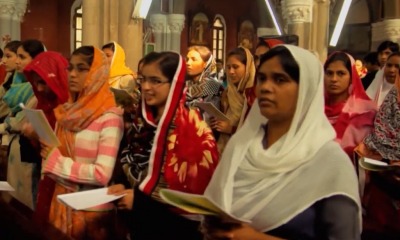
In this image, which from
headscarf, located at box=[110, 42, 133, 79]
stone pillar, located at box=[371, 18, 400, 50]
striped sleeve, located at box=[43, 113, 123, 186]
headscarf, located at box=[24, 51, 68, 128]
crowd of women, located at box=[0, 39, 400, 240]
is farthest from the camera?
stone pillar, located at box=[371, 18, 400, 50]

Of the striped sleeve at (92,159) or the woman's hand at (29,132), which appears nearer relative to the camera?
the striped sleeve at (92,159)

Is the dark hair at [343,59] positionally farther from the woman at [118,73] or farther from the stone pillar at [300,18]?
the stone pillar at [300,18]

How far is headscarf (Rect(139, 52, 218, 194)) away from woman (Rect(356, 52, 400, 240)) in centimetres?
107

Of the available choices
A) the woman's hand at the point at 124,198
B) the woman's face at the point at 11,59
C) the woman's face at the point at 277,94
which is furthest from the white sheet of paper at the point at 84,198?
the woman's face at the point at 11,59

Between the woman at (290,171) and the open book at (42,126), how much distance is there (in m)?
0.97

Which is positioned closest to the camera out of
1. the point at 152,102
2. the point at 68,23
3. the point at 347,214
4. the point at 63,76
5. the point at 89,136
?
the point at 347,214

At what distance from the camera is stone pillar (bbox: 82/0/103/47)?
23.3ft

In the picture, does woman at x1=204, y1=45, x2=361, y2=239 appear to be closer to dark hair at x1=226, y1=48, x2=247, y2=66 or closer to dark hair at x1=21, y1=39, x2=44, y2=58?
dark hair at x1=226, y1=48, x2=247, y2=66

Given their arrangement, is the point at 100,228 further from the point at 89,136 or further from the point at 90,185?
the point at 89,136

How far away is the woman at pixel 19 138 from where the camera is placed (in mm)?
3406

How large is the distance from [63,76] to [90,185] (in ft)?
2.17

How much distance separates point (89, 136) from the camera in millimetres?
2561

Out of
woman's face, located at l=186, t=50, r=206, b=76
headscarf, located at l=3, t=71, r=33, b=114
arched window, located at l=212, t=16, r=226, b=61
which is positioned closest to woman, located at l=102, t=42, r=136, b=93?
woman's face, located at l=186, t=50, r=206, b=76

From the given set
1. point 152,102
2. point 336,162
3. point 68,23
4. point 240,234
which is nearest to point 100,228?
point 152,102
